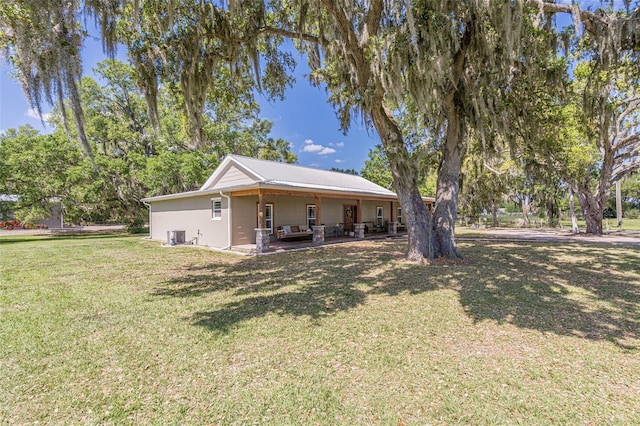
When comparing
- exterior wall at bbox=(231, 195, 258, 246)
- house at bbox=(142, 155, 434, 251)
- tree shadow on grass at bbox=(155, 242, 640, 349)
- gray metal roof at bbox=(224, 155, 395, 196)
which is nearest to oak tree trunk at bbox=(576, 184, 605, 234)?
tree shadow on grass at bbox=(155, 242, 640, 349)

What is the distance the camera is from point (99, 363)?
124 inches

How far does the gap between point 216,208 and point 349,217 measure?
26.4 feet

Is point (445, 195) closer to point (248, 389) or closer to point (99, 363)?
point (248, 389)

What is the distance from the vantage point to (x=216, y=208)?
13.2 m

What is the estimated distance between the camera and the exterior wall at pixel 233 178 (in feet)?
44.7

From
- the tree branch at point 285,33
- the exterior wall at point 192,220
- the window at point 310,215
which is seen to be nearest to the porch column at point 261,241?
the exterior wall at point 192,220

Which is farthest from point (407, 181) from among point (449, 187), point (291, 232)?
point (291, 232)

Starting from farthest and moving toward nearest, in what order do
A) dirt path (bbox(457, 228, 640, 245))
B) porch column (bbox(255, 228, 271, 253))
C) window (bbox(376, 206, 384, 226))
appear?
window (bbox(376, 206, 384, 226)), dirt path (bbox(457, 228, 640, 245)), porch column (bbox(255, 228, 271, 253))

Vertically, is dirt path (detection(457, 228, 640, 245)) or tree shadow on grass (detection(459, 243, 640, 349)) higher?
dirt path (detection(457, 228, 640, 245))

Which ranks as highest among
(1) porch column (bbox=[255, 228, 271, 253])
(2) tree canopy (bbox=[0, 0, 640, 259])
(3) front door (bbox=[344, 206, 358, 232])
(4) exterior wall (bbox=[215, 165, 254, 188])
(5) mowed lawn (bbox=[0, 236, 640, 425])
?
(2) tree canopy (bbox=[0, 0, 640, 259])

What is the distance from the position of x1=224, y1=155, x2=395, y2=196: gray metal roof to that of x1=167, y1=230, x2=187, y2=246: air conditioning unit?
4486mm

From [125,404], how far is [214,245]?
1094cm

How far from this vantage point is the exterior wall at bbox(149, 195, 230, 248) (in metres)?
12.8

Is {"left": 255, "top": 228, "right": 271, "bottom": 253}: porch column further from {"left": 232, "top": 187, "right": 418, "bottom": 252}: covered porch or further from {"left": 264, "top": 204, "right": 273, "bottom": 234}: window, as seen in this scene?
{"left": 264, "top": 204, "right": 273, "bottom": 234}: window
